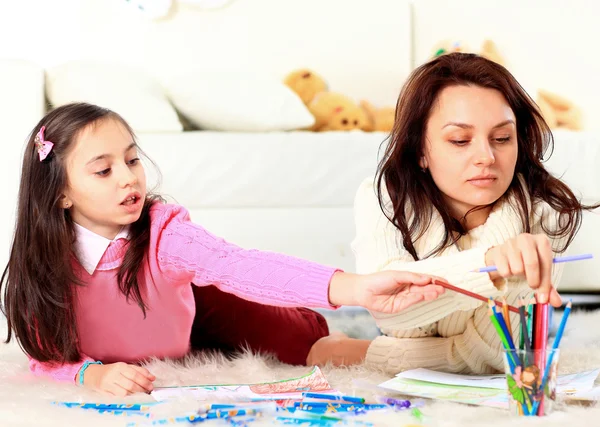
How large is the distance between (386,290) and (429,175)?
0.38 meters

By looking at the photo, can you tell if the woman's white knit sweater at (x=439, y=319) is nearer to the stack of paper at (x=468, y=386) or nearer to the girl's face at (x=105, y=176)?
the stack of paper at (x=468, y=386)

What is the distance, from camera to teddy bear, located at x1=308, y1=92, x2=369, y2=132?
2.83 meters

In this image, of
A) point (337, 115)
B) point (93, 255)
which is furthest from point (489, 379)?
point (337, 115)

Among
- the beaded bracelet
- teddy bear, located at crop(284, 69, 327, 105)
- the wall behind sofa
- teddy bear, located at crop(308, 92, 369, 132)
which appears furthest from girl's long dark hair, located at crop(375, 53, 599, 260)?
the wall behind sofa

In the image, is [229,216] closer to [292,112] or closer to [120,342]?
[292,112]

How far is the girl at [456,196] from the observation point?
3.80 ft

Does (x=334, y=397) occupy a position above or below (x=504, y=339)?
below

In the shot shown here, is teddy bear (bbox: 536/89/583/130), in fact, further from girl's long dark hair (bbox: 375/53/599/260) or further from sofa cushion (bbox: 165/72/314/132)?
girl's long dark hair (bbox: 375/53/599/260)

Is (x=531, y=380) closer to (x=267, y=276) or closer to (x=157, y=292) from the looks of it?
(x=267, y=276)

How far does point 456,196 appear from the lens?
1.20 metres

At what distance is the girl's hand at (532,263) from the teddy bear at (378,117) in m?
1.99

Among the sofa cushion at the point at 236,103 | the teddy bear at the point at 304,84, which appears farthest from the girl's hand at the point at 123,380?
the teddy bear at the point at 304,84

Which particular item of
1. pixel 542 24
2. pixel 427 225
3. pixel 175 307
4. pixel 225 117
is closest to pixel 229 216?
pixel 225 117

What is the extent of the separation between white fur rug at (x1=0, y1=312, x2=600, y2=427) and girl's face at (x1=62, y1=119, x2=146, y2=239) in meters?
0.25
